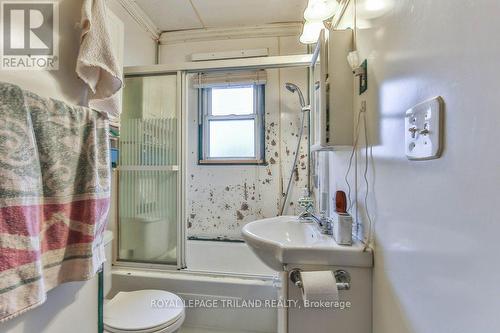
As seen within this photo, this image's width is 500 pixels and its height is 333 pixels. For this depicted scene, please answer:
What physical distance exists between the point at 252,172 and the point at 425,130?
6.26 feet

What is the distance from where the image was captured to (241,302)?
1.57 metres

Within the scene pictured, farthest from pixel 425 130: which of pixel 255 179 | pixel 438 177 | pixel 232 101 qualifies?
pixel 232 101

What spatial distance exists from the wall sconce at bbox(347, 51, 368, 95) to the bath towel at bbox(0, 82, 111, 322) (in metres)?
0.92

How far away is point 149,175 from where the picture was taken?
73.9 inches

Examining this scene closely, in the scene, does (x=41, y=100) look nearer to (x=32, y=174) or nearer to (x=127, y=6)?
(x=32, y=174)

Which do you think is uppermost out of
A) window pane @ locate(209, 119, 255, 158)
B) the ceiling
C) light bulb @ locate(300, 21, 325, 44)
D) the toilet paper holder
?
the ceiling

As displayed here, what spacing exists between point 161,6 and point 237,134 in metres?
1.26

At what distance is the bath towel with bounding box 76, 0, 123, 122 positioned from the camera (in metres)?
0.72

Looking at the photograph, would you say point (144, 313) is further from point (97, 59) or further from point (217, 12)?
point (217, 12)


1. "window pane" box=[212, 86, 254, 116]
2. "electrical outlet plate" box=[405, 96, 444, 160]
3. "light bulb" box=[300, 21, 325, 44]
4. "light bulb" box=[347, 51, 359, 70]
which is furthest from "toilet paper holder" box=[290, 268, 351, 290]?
"window pane" box=[212, 86, 254, 116]

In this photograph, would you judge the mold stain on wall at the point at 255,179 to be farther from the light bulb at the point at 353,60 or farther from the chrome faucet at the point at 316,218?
the light bulb at the point at 353,60

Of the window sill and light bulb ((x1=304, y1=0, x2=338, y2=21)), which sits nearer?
light bulb ((x1=304, y1=0, x2=338, y2=21))

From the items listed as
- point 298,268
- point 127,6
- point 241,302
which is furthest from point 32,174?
point 127,6

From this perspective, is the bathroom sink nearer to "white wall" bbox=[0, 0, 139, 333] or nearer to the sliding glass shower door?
"white wall" bbox=[0, 0, 139, 333]
